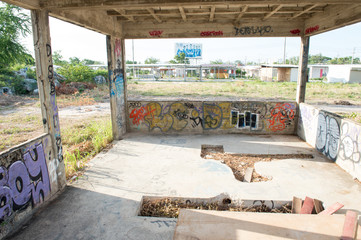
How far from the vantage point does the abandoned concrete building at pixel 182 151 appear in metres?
3.69

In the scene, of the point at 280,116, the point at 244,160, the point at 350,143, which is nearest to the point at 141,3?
the point at 244,160

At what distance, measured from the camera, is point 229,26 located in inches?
339

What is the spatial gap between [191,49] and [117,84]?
33839 millimetres

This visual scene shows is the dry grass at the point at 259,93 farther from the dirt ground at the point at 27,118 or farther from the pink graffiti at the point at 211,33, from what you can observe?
the pink graffiti at the point at 211,33

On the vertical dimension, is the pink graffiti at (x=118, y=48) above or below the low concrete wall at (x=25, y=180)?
above

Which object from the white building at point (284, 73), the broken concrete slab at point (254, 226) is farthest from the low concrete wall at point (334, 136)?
the white building at point (284, 73)

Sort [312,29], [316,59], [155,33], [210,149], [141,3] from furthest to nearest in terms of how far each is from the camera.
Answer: [316,59] → [155,33] → [312,29] → [210,149] → [141,3]

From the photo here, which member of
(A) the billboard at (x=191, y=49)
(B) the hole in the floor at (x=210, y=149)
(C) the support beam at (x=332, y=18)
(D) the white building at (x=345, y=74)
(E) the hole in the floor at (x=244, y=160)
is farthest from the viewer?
(A) the billboard at (x=191, y=49)

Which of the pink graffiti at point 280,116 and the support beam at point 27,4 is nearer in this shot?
the support beam at point 27,4

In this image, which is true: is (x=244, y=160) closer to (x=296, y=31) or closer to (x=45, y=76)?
(x=296, y=31)

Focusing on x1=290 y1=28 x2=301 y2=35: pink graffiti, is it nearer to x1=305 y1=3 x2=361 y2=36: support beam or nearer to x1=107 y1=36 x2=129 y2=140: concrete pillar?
x1=305 y1=3 x2=361 y2=36: support beam

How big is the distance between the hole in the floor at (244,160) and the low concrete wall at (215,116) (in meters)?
2.08

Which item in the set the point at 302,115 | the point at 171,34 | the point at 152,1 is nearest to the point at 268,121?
the point at 302,115

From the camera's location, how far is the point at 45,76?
185 inches
